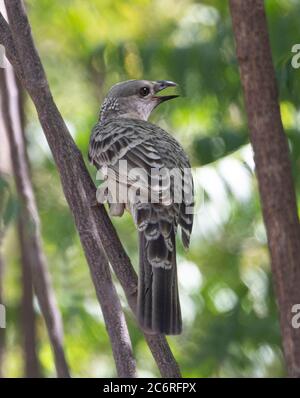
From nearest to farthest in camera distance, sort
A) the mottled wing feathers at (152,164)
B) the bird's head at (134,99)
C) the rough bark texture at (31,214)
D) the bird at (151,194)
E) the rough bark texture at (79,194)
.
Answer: the rough bark texture at (79,194)
the bird at (151,194)
the mottled wing feathers at (152,164)
the rough bark texture at (31,214)
the bird's head at (134,99)

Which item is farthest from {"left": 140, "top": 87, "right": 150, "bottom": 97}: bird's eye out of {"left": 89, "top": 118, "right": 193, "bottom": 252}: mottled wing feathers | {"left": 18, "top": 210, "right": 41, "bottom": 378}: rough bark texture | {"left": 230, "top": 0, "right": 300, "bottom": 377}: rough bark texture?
{"left": 230, "top": 0, "right": 300, "bottom": 377}: rough bark texture

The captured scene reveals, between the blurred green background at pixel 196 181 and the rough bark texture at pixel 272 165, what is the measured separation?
800mm

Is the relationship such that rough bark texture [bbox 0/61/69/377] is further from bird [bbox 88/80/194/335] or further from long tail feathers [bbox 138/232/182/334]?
long tail feathers [bbox 138/232/182/334]

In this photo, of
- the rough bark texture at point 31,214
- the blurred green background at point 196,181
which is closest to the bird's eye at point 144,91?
the blurred green background at point 196,181

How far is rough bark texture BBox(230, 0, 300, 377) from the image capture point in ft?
13.6

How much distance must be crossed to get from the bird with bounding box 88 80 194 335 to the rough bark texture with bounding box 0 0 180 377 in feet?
0.35

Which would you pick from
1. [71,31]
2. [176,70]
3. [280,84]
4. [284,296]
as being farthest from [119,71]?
[284,296]

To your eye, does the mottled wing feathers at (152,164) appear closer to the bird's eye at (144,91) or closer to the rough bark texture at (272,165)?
the bird's eye at (144,91)

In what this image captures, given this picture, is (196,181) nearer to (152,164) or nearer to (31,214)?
(152,164)

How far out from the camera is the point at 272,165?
419cm

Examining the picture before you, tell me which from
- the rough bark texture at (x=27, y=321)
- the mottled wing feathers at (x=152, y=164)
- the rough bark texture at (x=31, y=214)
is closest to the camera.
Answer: the mottled wing feathers at (x=152, y=164)

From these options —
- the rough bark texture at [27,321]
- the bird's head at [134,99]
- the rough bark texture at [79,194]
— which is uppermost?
the bird's head at [134,99]

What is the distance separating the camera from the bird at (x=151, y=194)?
3727mm
